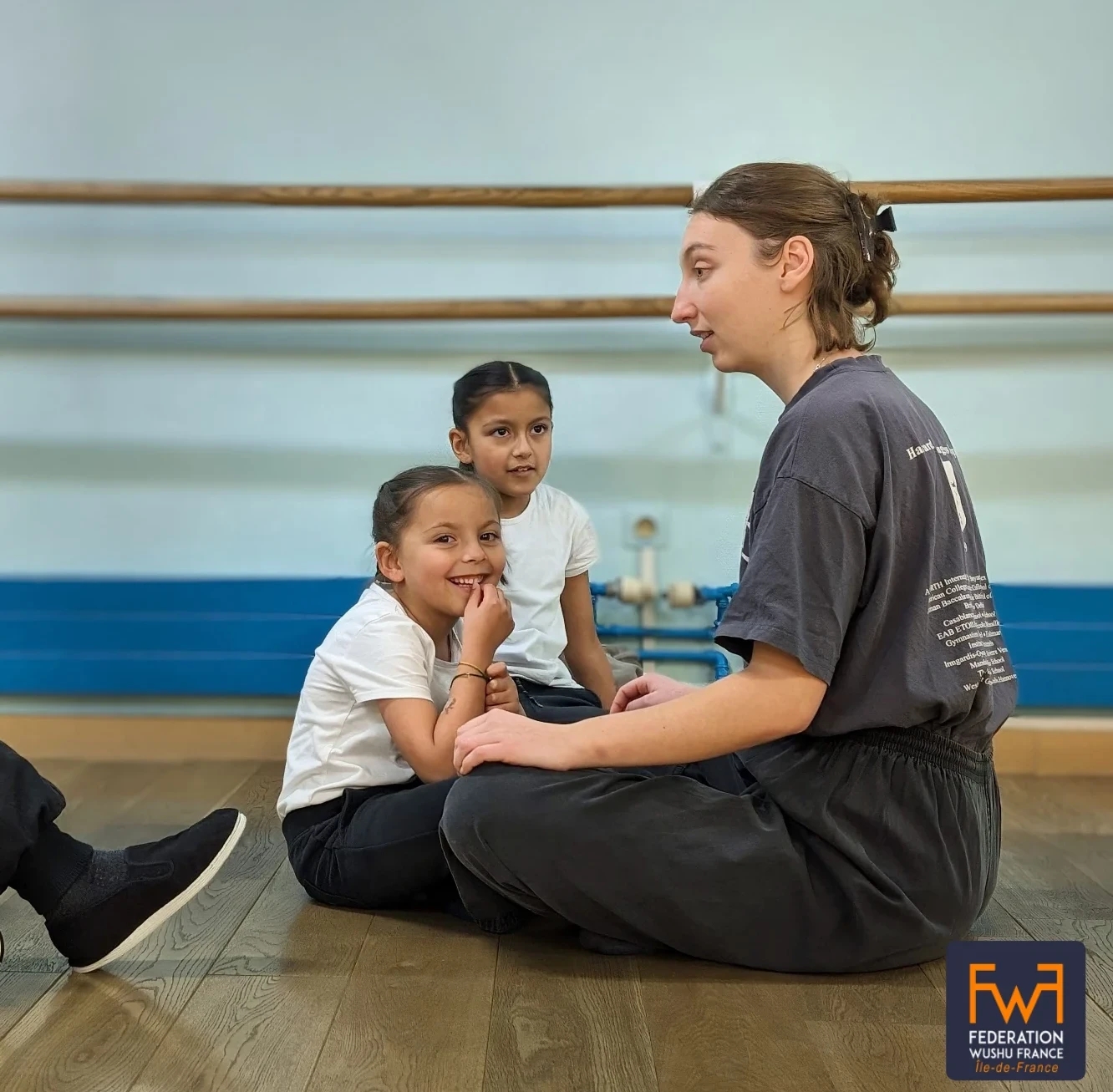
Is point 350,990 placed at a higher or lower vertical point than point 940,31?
lower

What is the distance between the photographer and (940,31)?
2.38m

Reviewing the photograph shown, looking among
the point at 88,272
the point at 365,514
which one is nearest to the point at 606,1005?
the point at 365,514

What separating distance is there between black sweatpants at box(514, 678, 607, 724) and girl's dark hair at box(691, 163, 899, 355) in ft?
2.25

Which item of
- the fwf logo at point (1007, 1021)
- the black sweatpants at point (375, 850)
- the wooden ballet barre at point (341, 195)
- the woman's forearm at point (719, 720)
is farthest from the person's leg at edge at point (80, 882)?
the wooden ballet barre at point (341, 195)

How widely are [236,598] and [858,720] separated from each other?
1554mm

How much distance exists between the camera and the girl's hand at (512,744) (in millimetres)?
1149

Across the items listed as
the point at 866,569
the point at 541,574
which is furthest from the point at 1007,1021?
the point at 541,574

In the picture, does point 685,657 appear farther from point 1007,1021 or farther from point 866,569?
point 1007,1021

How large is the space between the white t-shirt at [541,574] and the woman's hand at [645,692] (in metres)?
0.57

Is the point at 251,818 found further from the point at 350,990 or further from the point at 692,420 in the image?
the point at 692,420

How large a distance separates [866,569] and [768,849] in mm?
279

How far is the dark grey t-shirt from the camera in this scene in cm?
108

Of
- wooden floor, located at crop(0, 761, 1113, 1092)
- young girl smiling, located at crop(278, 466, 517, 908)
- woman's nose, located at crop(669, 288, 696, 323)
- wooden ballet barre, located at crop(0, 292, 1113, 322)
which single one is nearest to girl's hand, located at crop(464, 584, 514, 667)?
young girl smiling, located at crop(278, 466, 517, 908)

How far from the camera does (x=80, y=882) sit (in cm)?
118
